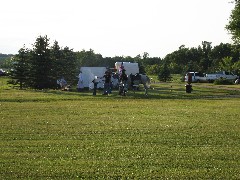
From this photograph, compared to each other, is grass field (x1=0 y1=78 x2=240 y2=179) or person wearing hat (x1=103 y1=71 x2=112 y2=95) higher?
person wearing hat (x1=103 y1=71 x2=112 y2=95)

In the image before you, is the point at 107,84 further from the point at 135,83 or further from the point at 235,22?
the point at 235,22

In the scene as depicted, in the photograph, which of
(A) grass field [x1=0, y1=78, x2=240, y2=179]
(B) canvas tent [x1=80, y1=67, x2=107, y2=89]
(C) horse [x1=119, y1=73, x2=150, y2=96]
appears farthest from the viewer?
(B) canvas tent [x1=80, y1=67, x2=107, y2=89]

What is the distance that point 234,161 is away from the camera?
10320 millimetres

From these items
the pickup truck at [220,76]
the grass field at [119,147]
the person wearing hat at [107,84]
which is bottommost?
the grass field at [119,147]

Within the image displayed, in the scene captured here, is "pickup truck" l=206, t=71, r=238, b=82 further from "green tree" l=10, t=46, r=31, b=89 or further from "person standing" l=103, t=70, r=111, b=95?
"person standing" l=103, t=70, r=111, b=95

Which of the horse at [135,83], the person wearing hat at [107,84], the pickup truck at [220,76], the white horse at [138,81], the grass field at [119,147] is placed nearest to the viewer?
the grass field at [119,147]

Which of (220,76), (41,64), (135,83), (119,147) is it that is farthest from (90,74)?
(119,147)

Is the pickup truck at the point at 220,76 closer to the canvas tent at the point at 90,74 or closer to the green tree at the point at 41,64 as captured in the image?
the canvas tent at the point at 90,74

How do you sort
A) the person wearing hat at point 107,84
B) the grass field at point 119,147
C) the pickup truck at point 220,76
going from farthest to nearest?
the pickup truck at point 220,76 < the person wearing hat at point 107,84 < the grass field at point 119,147

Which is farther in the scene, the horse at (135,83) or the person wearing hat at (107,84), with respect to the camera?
the person wearing hat at (107,84)

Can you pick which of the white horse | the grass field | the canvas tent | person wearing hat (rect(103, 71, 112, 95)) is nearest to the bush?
the canvas tent

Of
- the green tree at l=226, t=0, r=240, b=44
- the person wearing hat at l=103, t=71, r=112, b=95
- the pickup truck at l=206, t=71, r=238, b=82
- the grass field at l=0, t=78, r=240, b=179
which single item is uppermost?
the green tree at l=226, t=0, r=240, b=44

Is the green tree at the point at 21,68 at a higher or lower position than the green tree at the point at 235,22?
lower

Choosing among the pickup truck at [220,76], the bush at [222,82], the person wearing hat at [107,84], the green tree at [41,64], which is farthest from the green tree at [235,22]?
the person wearing hat at [107,84]
